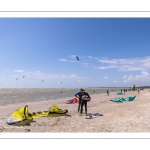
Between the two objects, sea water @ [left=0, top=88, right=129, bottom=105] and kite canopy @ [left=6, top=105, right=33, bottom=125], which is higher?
kite canopy @ [left=6, top=105, right=33, bottom=125]

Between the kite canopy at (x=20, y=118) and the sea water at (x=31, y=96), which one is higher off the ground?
the kite canopy at (x=20, y=118)

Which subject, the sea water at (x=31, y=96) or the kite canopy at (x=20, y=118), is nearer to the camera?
the kite canopy at (x=20, y=118)

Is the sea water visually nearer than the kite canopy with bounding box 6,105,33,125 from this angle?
No

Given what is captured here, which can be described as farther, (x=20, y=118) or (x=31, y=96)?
(x=31, y=96)

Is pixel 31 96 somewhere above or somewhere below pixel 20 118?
below

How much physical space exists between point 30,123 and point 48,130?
194 cm
